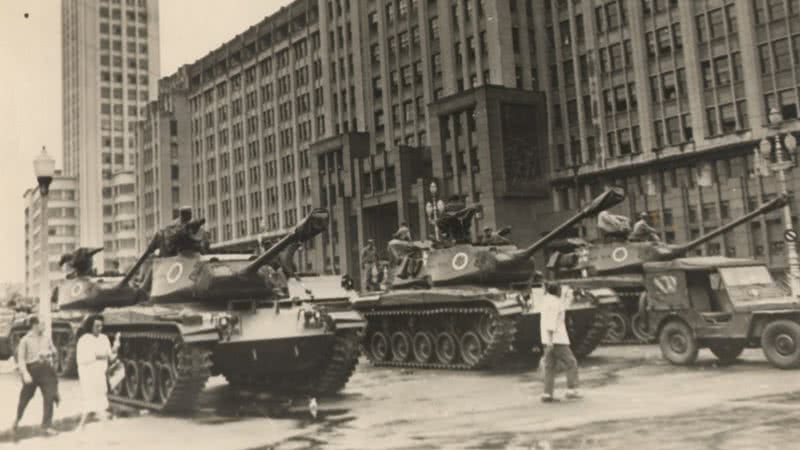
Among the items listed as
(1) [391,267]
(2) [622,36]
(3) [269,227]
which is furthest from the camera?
(3) [269,227]

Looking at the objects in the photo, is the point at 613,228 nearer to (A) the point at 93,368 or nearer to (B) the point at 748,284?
(B) the point at 748,284

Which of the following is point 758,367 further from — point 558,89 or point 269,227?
point 269,227

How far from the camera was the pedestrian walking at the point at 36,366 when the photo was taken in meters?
10.9

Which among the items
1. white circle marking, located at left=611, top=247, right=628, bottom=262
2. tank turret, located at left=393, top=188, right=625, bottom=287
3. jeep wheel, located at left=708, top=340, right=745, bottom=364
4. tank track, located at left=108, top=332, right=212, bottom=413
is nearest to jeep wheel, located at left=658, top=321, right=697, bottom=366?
jeep wheel, located at left=708, top=340, right=745, bottom=364

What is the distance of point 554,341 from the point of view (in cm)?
1310

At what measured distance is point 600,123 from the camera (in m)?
53.1

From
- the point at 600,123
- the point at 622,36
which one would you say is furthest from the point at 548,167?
the point at 622,36

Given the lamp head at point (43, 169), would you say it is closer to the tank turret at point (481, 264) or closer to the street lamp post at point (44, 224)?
the street lamp post at point (44, 224)

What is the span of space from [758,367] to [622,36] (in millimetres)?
39341

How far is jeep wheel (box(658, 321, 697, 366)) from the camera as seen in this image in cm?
1717

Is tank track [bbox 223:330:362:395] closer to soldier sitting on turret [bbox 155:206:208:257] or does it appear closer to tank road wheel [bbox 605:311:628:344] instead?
soldier sitting on turret [bbox 155:206:208:257]

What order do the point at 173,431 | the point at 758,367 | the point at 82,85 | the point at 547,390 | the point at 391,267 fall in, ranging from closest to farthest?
the point at 173,431 → the point at 547,390 → the point at 758,367 → the point at 391,267 → the point at 82,85

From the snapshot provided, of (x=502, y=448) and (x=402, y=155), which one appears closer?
(x=502, y=448)

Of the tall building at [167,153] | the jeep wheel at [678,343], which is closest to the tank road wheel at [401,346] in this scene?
the jeep wheel at [678,343]
